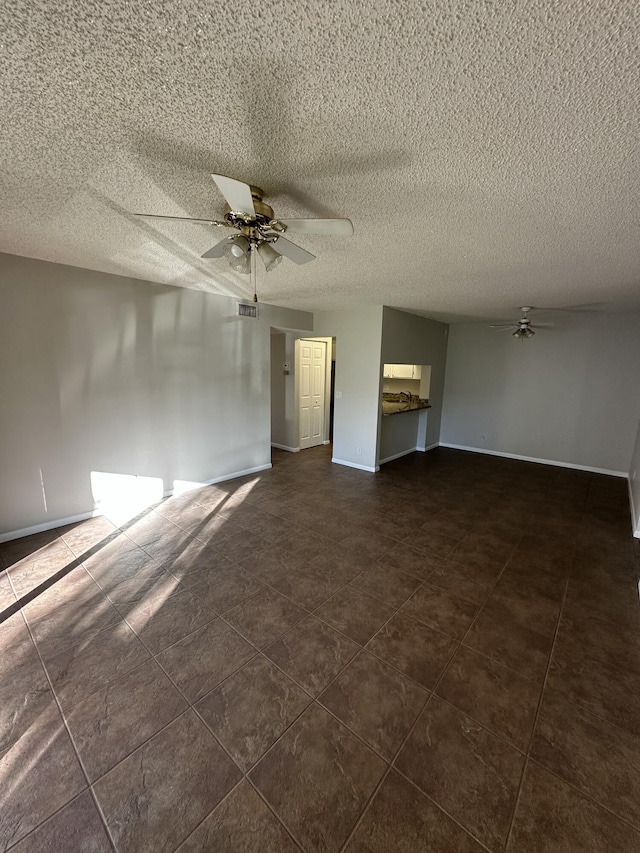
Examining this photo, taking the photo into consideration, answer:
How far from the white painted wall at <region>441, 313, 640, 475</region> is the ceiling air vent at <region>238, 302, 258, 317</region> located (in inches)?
162

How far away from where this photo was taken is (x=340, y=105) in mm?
1152

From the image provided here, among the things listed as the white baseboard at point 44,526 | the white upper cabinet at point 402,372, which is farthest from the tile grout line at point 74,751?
the white upper cabinet at point 402,372

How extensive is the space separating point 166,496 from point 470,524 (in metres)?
3.61

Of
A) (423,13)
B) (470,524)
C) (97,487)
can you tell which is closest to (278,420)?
(97,487)

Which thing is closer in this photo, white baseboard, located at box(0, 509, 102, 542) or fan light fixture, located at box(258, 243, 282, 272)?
fan light fixture, located at box(258, 243, 282, 272)

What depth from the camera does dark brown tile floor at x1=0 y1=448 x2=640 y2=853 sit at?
122cm

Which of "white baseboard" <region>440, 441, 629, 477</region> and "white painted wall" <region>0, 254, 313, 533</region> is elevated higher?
"white painted wall" <region>0, 254, 313, 533</region>

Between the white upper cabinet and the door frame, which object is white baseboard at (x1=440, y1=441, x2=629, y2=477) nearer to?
the white upper cabinet

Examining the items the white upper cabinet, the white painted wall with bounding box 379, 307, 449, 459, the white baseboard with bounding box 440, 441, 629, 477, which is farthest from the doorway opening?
the white baseboard with bounding box 440, 441, 629, 477

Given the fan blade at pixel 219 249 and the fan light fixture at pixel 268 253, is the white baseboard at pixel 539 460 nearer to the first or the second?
the fan light fixture at pixel 268 253

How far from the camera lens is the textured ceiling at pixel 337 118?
0.87 meters

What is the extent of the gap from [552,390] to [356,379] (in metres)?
3.51

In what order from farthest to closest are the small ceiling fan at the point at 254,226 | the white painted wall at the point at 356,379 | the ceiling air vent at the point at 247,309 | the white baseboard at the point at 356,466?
the white baseboard at the point at 356,466 < the white painted wall at the point at 356,379 < the ceiling air vent at the point at 247,309 < the small ceiling fan at the point at 254,226

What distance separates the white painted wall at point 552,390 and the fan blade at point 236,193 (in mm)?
5689
